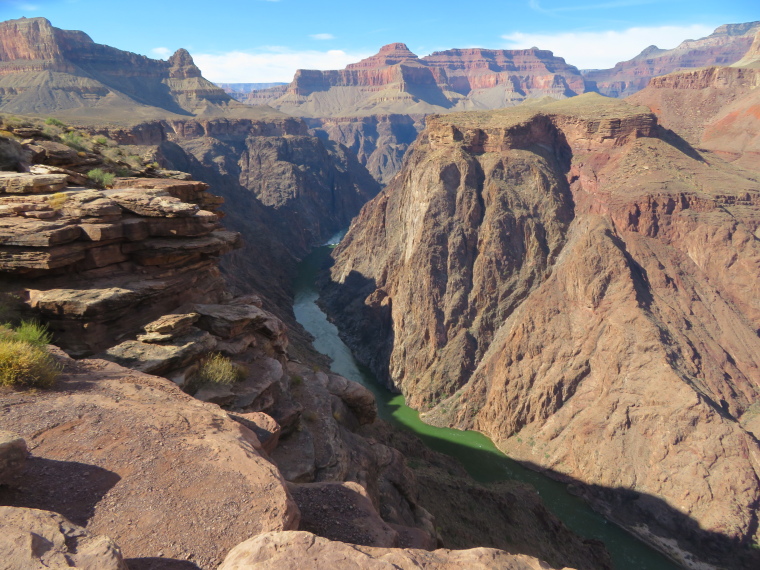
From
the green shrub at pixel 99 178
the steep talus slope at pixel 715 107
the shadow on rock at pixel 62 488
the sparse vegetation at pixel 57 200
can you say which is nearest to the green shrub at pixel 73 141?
the green shrub at pixel 99 178

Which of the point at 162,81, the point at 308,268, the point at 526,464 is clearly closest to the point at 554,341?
the point at 526,464

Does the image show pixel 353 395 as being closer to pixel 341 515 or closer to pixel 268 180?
pixel 341 515

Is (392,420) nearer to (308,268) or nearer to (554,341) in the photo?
(554,341)

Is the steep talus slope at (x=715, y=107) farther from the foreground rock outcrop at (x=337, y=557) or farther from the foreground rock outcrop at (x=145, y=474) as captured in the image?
the foreground rock outcrop at (x=145, y=474)

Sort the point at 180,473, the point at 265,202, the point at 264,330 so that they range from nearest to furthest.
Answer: the point at 180,473
the point at 264,330
the point at 265,202

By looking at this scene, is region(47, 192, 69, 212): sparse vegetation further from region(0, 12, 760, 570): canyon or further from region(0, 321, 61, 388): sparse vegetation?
region(0, 321, 61, 388): sparse vegetation

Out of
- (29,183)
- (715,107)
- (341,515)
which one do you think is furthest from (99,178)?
(715,107)
